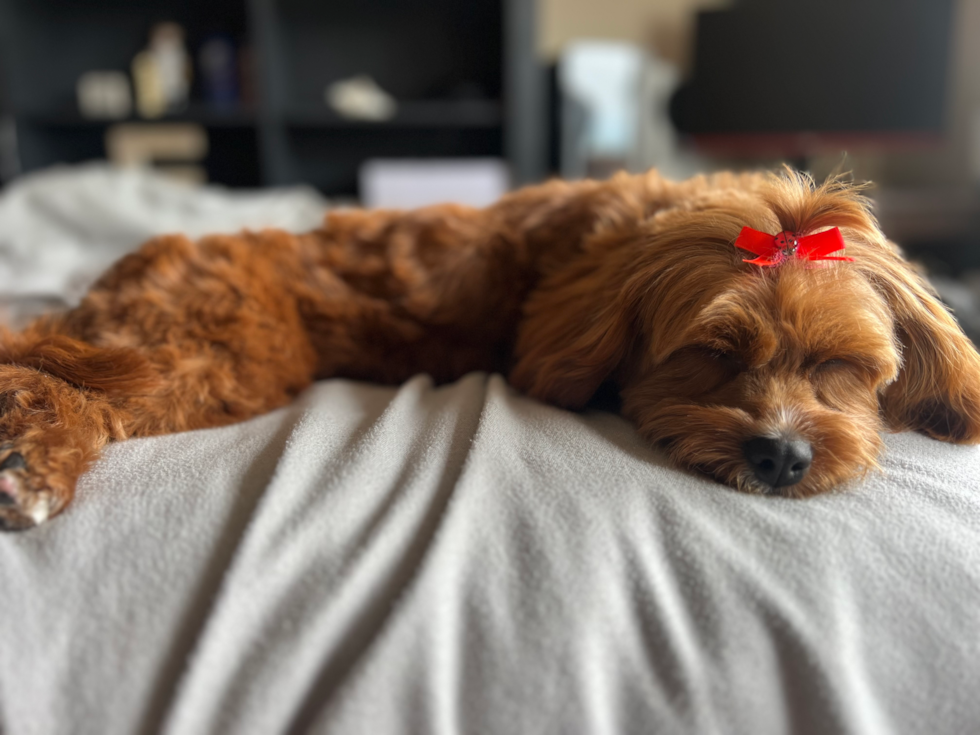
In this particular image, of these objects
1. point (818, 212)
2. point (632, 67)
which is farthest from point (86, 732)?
point (632, 67)

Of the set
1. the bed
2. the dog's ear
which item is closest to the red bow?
the dog's ear

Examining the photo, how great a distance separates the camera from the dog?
1.30m

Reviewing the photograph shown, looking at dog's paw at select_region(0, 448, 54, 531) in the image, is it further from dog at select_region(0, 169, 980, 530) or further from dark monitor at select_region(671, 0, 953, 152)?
dark monitor at select_region(671, 0, 953, 152)

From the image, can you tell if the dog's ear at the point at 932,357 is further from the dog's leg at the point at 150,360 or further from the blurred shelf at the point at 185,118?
the blurred shelf at the point at 185,118

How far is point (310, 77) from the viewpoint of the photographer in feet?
16.2

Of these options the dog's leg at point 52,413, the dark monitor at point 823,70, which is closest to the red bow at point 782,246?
the dog's leg at point 52,413

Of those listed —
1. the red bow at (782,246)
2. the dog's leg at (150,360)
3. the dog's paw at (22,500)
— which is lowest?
the dog's paw at (22,500)

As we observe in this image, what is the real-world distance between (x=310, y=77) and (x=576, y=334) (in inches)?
165

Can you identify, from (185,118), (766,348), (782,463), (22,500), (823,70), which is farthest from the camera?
(823,70)

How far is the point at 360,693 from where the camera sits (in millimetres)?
821

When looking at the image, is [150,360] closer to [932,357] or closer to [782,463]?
[782,463]

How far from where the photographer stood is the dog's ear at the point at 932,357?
1.40 metres

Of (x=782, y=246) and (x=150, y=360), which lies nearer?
(x=782, y=246)

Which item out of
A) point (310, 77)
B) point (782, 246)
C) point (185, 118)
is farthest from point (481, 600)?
point (310, 77)
